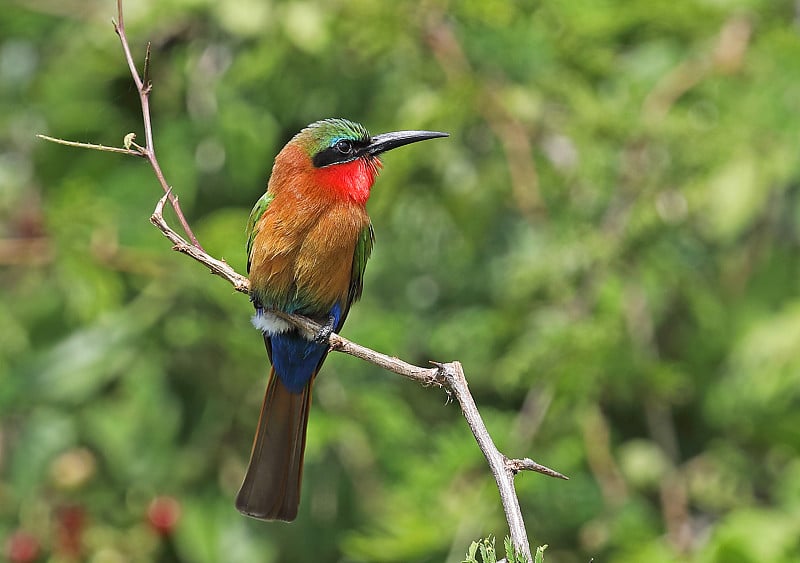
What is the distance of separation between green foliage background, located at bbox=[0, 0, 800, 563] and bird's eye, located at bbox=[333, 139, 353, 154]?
108 centimetres

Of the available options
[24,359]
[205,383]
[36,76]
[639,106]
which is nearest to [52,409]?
[24,359]

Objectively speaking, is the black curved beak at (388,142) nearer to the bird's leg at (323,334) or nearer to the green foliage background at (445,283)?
the bird's leg at (323,334)

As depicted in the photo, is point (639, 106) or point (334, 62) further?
point (334, 62)

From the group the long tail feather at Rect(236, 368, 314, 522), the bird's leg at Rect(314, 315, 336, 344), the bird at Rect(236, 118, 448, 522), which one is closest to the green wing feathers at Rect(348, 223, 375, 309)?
the bird at Rect(236, 118, 448, 522)

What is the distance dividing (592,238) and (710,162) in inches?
19.7

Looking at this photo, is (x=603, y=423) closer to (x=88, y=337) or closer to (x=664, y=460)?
(x=664, y=460)

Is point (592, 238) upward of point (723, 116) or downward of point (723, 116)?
downward

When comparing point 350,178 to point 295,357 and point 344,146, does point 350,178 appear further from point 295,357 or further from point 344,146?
point 295,357

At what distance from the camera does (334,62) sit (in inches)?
186

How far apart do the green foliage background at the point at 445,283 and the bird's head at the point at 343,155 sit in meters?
1.03

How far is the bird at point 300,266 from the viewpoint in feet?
9.14

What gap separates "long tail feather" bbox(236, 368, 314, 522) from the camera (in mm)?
2754

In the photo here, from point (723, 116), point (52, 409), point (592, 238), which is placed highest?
point (723, 116)

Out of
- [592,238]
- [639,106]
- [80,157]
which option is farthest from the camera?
[80,157]
